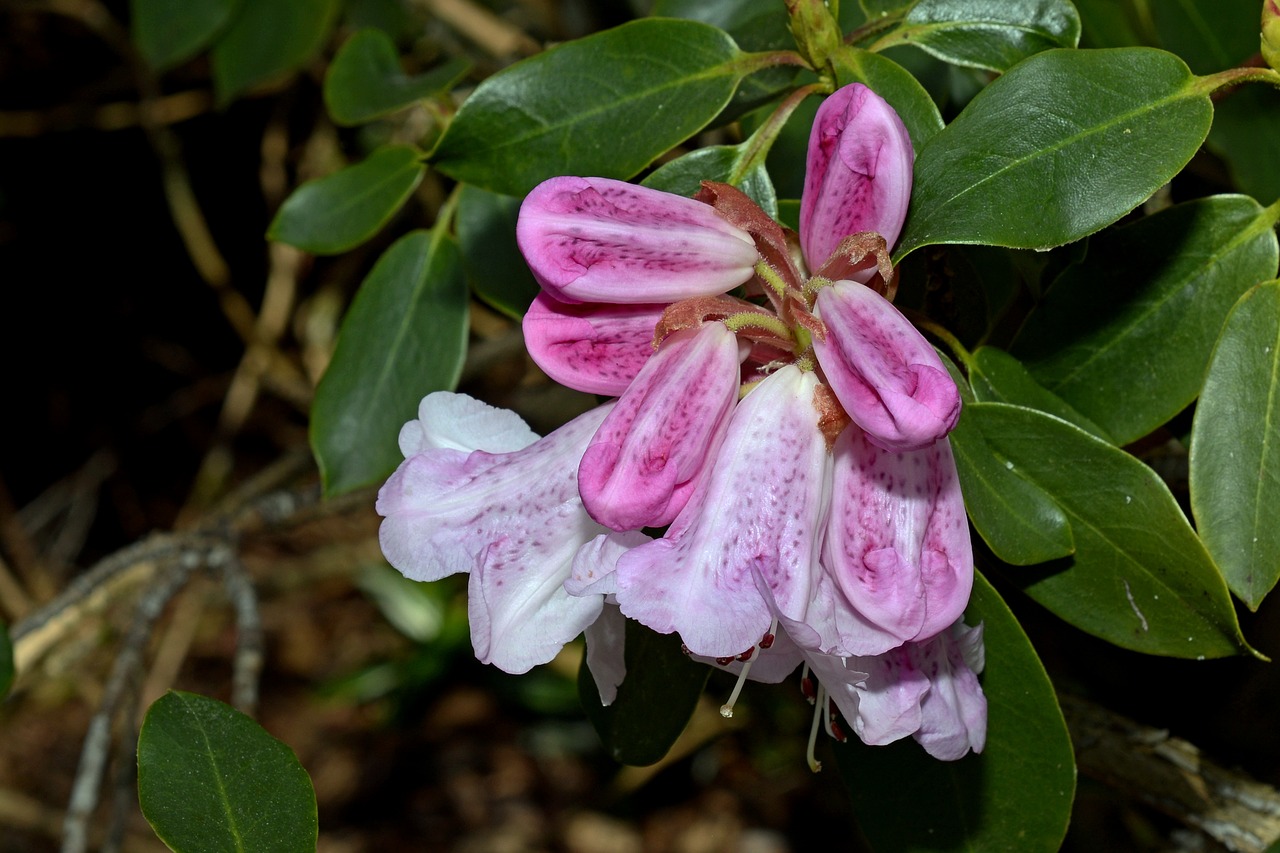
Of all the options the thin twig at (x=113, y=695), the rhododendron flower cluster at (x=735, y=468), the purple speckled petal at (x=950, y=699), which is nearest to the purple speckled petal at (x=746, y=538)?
the rhododendron flower cluster at (x=735, y=468)

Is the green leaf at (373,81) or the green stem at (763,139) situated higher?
the green leaf at (373,81)

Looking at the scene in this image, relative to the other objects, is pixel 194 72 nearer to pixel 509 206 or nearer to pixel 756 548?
A: pixel 509 206

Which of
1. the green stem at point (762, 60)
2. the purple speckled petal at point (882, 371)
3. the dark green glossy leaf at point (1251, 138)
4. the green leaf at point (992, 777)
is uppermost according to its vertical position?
the green stem at point (762, 60)

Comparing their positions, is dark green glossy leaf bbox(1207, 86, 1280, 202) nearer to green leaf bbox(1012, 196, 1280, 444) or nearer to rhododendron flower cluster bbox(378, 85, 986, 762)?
green leaf bbox(1012, 196, 1280, 444)

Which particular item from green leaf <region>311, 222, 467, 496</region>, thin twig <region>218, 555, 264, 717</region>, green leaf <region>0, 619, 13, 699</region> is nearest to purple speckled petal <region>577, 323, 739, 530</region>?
green leaf <region>311, 222, 467, 496</region>

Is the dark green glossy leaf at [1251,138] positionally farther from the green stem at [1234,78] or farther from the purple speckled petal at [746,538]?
the purple speckled petal at [746,538]
